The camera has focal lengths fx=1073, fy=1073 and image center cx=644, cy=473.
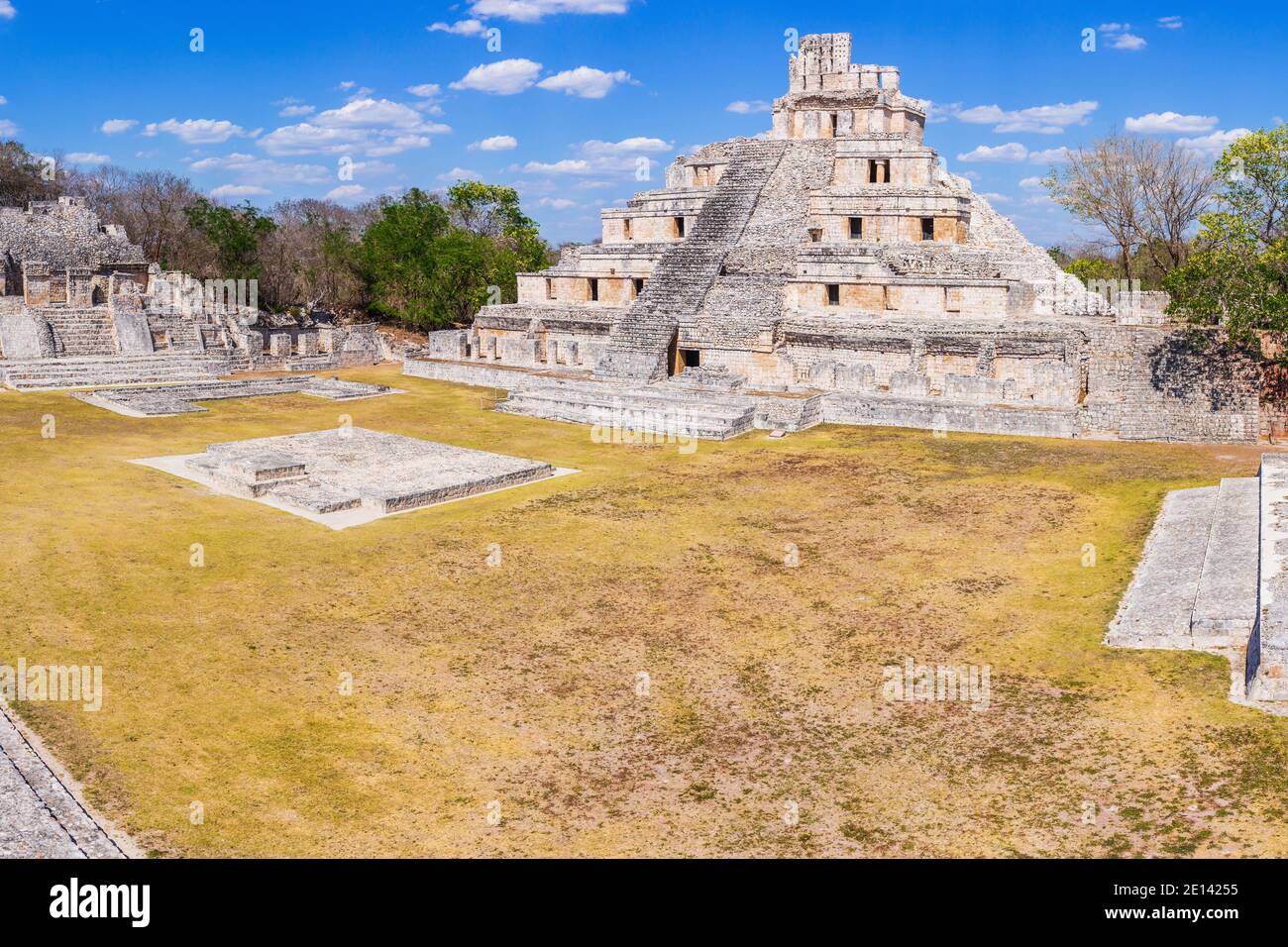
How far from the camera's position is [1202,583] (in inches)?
508

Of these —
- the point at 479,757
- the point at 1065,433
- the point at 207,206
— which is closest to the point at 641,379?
the point at 1065,433

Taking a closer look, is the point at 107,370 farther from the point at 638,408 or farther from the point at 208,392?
the point at 638,408

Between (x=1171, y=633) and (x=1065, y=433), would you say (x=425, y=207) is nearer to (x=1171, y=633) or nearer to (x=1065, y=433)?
(x=1065, y=433)

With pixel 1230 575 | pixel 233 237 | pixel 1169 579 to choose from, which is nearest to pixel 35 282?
pixel 233 237

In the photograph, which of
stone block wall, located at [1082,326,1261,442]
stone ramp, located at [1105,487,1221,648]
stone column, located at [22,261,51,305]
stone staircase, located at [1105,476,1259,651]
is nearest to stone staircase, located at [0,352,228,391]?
stone column, located at [22,261,51,305]

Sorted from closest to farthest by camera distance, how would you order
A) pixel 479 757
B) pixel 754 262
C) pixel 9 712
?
1. pixel 479 757
2. pixel 9 712
3. pixel 754 262

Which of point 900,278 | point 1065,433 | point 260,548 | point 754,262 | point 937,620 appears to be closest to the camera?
point 937,620

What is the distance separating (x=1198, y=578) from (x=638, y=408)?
47.5ft

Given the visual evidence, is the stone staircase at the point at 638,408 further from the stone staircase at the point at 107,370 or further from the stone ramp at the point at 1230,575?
the stone staircase at the point at 107,370

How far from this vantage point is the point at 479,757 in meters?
9.28

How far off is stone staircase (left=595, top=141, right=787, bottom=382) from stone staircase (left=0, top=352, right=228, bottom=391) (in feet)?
42.8

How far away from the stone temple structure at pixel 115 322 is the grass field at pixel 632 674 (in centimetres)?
1451

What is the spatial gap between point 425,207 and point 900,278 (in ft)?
86.5

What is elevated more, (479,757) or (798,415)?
A: (798,415)
